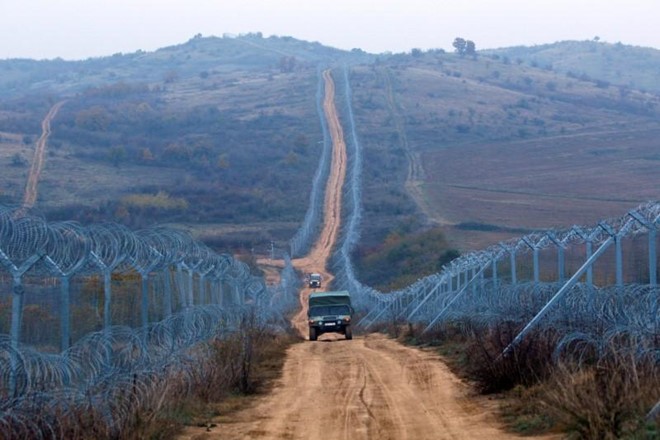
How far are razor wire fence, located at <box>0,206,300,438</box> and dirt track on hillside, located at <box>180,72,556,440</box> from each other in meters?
1.22

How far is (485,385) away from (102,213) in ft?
151

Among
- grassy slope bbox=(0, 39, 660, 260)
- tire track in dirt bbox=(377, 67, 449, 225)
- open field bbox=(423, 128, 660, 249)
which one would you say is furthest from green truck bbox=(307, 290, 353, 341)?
tire track in dirt bbox=(377, 67, 449, 225)

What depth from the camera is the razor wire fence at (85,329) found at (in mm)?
10555

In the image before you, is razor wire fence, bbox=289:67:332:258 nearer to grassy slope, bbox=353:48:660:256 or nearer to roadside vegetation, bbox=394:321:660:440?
grassy slope, bbox=353:48:660:256

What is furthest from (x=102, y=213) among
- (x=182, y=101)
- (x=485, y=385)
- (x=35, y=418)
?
(x=182, y=101)

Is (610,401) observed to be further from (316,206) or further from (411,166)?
(411,166)

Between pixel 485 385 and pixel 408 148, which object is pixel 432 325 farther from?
pixel 408 148

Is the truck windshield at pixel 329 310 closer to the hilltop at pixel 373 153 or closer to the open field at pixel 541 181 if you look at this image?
the hilltop at pixel 373 153

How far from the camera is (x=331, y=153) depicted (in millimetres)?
111250

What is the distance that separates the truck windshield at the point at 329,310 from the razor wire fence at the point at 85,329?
1595 centimetres

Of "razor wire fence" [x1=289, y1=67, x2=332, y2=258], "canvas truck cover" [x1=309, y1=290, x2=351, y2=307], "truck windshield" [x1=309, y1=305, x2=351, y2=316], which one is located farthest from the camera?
"razor wire fence" [x1=289, y1=67, x2=332, y2=258]

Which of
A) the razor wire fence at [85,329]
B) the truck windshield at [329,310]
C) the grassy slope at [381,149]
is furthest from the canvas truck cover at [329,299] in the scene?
the grassy slope at [381,149]

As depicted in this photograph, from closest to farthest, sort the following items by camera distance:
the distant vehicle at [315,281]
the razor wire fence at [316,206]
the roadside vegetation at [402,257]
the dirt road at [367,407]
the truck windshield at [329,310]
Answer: the dirt road at [367,407]
the truck windshield at [329,310]
the roadside vegetation at [402,257]
the distant vehicle at [315,281]
the razor wire fence at [316,206]

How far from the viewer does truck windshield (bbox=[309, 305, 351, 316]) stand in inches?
1555
